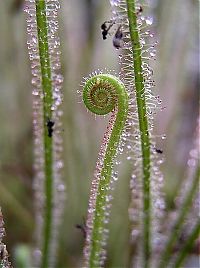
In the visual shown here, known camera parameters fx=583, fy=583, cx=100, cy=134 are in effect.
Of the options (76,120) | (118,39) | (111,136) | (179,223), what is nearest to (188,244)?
(179,223)

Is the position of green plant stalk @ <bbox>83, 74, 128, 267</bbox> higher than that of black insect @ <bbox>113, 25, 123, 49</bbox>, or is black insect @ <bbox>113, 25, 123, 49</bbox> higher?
black insect @ <bbox>113, 25, 123, 49</bbox>

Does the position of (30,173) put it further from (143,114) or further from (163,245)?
(143,114)

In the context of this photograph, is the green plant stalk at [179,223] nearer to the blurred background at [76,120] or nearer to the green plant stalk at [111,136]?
the green plant stalk at [111,136]

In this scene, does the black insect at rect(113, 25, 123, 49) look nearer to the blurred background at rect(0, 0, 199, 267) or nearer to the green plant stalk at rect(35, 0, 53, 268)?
the green plant stalk at rect(35, 0, 53, 268)

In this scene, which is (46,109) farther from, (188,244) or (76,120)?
(76,120)

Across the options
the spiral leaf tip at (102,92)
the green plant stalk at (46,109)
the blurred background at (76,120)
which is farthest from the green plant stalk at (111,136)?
the blurred background at (76,120)

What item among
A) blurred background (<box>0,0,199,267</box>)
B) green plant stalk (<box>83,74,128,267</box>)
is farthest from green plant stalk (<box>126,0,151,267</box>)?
blurred background (<box>0,0,199,267</box>)
